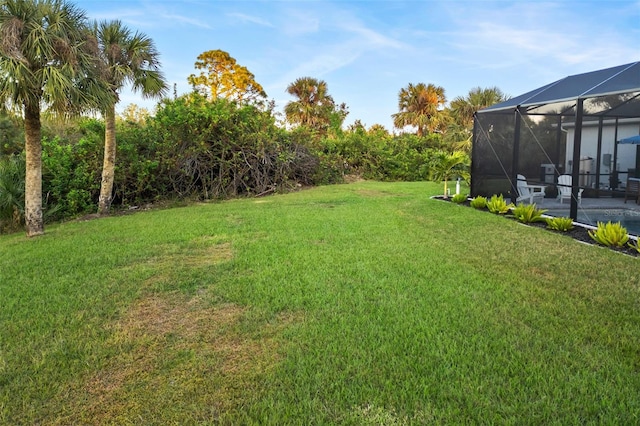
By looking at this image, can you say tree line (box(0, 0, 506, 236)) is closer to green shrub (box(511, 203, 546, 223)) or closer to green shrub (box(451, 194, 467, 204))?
green shrub (box(451, 194, 467, 204))

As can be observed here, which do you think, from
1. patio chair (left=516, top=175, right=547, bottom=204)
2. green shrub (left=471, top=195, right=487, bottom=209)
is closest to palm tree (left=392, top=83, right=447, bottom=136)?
patio chair (left=516, top=175, right=547, bottom=204)

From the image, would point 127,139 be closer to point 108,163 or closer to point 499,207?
point 108,163

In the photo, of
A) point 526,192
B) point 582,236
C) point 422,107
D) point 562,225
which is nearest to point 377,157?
point 526,192

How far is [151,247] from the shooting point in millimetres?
5953

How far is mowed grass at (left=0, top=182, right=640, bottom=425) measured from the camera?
7.06 feet

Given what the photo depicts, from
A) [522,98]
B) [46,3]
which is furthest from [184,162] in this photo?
[522,98]

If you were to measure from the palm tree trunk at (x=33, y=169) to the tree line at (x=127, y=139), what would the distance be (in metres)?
0.02

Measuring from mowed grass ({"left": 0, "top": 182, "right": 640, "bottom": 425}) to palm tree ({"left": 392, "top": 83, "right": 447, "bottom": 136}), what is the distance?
2254cm

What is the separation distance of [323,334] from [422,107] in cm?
2678

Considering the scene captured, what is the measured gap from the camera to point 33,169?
726cm

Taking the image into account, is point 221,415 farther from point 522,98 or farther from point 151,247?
point 522,98

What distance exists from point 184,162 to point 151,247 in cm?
697

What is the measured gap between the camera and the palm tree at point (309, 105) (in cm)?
2834

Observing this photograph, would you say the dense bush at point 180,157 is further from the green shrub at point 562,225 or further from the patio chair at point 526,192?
the green shrub at point 562,225
